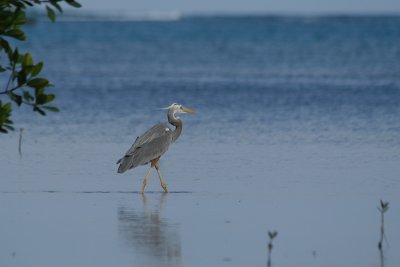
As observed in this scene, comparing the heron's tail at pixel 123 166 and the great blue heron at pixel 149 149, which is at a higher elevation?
the great blue heron at pixel 149 149

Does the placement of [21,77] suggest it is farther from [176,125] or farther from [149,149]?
[176,125]

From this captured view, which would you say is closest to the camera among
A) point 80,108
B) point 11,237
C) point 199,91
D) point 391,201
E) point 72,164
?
point 11,237

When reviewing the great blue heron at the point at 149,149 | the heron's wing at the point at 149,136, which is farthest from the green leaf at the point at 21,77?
the heron's wing at the point at 149,136

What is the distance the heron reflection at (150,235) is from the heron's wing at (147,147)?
3.48ft

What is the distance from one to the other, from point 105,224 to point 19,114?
409 inches

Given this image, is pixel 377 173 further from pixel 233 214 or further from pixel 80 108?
pixel 80 108

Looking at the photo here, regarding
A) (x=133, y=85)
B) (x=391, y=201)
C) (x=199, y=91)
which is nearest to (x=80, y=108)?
(x=199, y=91)

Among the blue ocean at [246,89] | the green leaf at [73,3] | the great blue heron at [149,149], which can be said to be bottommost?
the green leaf at [73,3]

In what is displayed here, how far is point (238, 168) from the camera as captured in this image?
13.5 meters

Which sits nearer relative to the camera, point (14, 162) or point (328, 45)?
point (14, 162)

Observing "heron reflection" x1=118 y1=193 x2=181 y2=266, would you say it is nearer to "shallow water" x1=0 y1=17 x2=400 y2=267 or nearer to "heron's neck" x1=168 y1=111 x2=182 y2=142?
"shallow water" x1=0 y1=17 x2=400 y2=267

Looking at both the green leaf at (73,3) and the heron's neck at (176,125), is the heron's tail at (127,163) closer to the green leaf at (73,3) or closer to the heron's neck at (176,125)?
the heron's neck at (176,125)

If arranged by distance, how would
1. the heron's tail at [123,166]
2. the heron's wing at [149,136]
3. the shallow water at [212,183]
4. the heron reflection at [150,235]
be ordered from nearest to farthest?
the heron reflection at [150,235] → the shallow water at [212,183] → the heron's tail at [123,166] → the heron's wing at [149,136]

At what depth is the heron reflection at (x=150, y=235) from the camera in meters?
8.85
